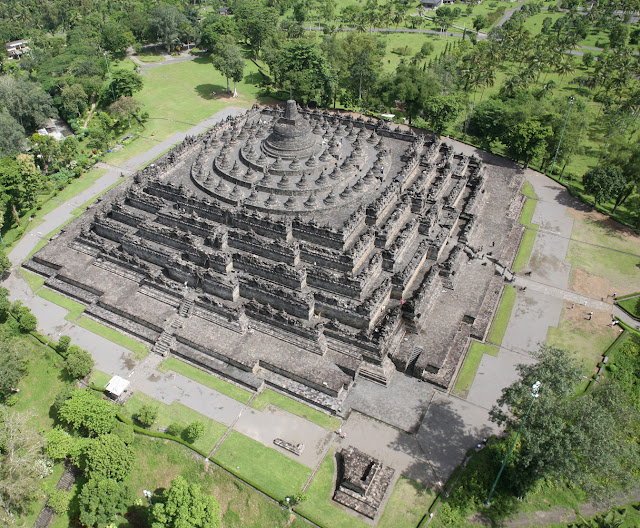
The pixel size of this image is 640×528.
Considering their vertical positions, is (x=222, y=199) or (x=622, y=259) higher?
(x=222, y=199)

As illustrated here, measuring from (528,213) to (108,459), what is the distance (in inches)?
2099

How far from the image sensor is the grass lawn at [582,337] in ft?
138

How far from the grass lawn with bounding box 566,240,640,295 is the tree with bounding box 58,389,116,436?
47.7 metres

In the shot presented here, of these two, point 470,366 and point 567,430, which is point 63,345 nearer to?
point 470,366

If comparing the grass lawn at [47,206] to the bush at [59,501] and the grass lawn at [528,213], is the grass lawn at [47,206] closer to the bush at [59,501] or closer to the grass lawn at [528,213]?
the bush at [59,501]

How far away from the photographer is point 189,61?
366 ft

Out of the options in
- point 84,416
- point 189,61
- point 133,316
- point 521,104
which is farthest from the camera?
point 189,61

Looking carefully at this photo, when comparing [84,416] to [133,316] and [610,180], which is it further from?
[610,180]

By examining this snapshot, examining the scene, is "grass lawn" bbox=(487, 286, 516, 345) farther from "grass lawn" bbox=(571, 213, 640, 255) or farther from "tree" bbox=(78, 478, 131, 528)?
"tree" bbox=(78, 478, 131, 528)

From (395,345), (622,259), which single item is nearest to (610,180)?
(622,259)

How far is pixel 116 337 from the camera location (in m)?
43.5

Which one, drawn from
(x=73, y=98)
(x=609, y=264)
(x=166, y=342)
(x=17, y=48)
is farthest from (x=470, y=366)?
(x=17, y=48)

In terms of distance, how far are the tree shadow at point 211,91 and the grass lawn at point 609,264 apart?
69132 mm

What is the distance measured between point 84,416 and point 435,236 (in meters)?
35.9
